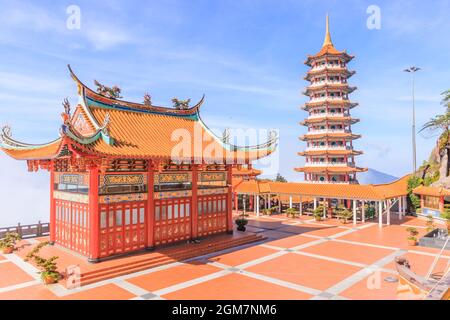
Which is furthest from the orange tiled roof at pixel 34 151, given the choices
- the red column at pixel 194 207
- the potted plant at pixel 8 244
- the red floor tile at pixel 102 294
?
the red column at pixel 194 207

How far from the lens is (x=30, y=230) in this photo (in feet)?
62.5

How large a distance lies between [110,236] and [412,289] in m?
11.7

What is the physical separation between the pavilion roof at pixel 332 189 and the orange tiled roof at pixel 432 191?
111cm

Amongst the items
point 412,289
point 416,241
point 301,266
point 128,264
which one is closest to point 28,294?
point 128,264

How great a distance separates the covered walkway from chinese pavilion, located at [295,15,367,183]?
300cm

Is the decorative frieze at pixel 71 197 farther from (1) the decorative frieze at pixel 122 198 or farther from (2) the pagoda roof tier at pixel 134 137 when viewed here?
(2) the pagoda roof tier at pixel 134 137

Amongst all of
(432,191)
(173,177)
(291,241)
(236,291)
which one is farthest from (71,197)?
(432,191)

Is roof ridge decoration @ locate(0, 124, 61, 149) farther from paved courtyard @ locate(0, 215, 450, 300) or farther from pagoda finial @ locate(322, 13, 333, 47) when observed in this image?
pagoda finial @ locate(322, 13, 333, 47)

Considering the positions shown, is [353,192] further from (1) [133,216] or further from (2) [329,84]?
(1) [133,216]

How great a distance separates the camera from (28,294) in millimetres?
10891

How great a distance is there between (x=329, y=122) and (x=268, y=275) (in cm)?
2317

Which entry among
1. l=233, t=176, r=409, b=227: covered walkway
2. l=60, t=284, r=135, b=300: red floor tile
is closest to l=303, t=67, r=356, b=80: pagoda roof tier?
l=233, t=176, r=409, b=227: covered walkway

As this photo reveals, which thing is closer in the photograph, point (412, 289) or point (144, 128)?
point (412, 289)

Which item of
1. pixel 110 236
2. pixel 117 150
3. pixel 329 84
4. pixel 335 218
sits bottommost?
pixel 335 218
